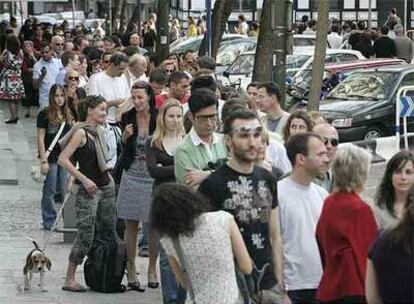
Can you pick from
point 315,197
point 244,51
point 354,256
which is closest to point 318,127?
point 315,197

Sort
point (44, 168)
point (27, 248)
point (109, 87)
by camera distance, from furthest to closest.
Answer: point (109, 87), point (44, 168), point (27, 248)

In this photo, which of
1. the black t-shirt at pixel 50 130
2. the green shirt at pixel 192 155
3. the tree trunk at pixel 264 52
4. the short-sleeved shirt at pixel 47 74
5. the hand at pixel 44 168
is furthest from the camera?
the short-sleeved shirt at pixel 47 74

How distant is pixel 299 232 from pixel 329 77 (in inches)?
761

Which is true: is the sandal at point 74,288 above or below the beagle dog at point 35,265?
below

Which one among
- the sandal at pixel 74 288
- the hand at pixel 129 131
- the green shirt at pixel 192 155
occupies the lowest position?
the sandal at pixel 74 288

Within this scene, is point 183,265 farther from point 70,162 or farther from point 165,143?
point 70,162

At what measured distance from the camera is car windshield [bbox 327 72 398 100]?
2341 cm

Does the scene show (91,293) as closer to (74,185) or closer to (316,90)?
(74,185)

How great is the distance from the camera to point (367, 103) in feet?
75.5

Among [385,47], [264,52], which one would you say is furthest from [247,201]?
[385,47]

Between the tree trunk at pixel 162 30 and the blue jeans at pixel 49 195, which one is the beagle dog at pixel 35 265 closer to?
the blue jeans at pixel 49 195

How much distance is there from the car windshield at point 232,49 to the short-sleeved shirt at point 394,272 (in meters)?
26.7

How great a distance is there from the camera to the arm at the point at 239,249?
6.96m

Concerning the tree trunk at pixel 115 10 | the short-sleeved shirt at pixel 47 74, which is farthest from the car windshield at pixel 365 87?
the tree trunk at pixel 115 10
